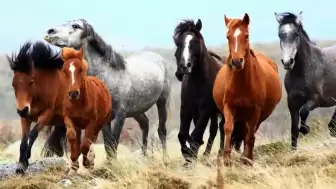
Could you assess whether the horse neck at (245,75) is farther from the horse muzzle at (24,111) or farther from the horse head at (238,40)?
the horse muzzle at (24,111)

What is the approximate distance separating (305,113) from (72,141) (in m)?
3.83

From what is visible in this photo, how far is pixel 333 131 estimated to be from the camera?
12.2m

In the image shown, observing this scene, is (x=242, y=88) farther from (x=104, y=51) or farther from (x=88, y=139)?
(x=104, y=51)

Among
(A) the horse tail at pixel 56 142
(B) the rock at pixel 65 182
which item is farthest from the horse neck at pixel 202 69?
(A) the horse tail at pixel 56 142

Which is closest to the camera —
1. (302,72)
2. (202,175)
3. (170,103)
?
(202,175)

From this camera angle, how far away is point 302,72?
11633 millimetres

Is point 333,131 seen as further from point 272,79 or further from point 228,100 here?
point 228,100

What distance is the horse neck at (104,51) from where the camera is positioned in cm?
1258

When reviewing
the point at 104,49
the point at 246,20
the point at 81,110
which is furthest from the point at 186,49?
the point at 104,49

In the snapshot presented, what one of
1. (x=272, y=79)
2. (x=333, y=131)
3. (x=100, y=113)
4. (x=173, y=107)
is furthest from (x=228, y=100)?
(x=173, y=107)

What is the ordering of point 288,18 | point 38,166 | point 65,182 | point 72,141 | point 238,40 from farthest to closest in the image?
point 288,18
point 38,166
point 72,141
point 65,182
point 238,40

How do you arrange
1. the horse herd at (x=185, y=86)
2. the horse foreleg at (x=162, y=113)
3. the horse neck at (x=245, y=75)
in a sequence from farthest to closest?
the horse foreleg at (x=162, y=113) < the horse herd at (x=185, y=86) < the horse neck at (x=245, y=75)

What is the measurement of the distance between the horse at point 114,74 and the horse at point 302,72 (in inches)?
88.7

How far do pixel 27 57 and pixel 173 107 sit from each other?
5.76 meters
